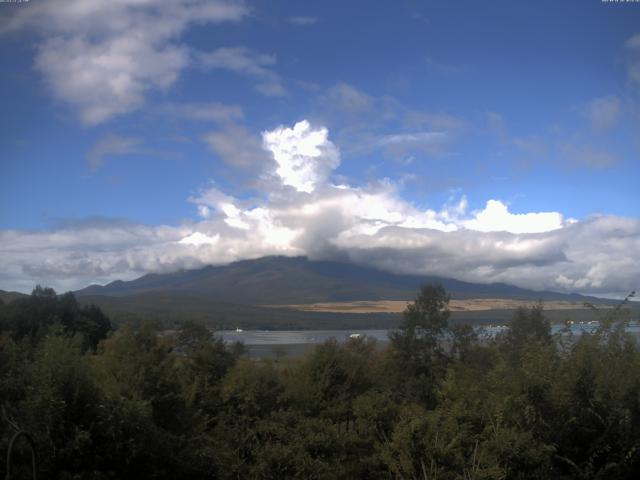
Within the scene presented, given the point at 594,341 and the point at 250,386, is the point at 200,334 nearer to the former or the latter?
the point at 250,386

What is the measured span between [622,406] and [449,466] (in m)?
3.05

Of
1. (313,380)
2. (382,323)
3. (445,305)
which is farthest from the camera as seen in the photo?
(382,323)

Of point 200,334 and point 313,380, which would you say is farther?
A: point 200,334

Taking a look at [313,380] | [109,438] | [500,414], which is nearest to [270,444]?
[109,438]

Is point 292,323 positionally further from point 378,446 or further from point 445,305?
point 378,446

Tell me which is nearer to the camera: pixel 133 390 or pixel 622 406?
pixel 622 406

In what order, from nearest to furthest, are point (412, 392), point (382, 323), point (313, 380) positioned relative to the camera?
1. point (313, 380)
2. point (412, 392)
3. point (382, 323)

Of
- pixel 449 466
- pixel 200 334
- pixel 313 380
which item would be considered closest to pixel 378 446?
pixel 449 466

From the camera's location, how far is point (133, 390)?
1088 cm

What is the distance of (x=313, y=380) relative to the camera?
18734 millimetres

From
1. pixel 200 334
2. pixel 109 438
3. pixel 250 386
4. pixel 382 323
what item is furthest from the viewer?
pixel 382 323

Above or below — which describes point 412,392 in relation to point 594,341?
below

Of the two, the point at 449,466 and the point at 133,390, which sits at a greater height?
the point at 133,390

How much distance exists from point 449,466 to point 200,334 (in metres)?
33.7
